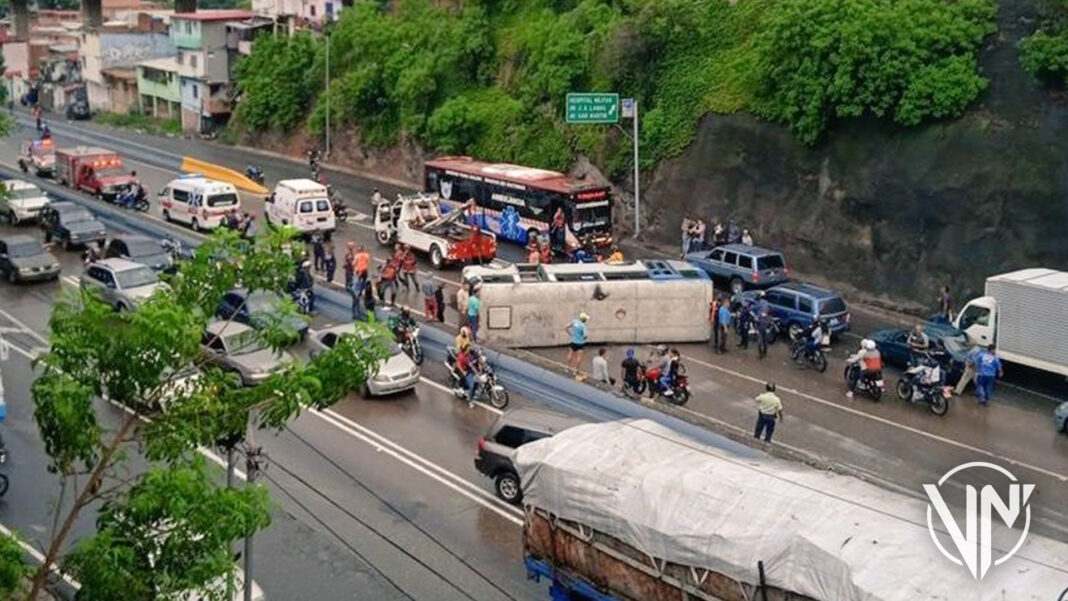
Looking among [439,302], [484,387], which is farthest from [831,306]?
[439,302]

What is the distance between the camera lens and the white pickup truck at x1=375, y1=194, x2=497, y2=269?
40.0 metres

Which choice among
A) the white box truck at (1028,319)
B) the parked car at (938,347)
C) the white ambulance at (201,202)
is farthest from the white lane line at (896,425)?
the white ambulance at (201,202)

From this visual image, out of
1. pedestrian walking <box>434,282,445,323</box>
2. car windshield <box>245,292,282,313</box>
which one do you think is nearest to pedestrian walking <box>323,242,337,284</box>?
pedestrian walking <box>434,282,445,323</box>

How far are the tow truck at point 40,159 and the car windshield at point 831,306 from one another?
38.7 metres

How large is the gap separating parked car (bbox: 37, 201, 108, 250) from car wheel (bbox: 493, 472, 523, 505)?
2569 centimetres

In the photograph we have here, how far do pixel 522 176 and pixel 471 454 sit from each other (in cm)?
1961

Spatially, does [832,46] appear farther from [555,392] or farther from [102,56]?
[102,56]

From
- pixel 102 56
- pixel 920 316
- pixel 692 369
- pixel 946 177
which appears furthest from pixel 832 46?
pixel 102 56

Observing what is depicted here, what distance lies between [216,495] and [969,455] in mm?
18565

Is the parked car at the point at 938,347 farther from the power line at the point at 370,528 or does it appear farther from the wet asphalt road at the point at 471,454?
the power line at the point at 370,528

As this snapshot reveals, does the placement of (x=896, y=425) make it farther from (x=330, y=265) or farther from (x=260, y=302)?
(x=330, y=265)

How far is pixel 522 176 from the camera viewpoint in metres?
42.8

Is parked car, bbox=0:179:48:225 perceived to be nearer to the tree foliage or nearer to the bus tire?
the bus tire

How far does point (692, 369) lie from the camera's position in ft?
101
